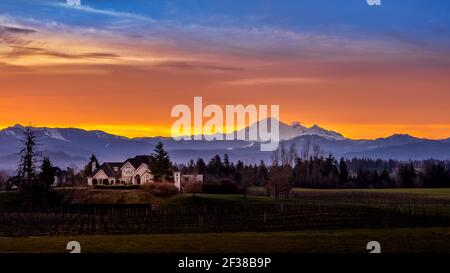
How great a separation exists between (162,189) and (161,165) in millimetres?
6328

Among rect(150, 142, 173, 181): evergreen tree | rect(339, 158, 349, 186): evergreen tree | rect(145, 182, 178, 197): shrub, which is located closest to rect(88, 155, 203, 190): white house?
rect(150, 142, 173, 181): evergreen tree

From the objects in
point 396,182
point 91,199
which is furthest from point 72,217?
point 396,182

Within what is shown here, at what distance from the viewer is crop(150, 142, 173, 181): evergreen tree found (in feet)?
299

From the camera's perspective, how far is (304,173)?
4382 inches

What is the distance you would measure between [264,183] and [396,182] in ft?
156

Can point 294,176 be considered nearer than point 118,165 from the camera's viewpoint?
Yes

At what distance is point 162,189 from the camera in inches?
3396

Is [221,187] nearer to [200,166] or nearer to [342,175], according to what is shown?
[200,166]

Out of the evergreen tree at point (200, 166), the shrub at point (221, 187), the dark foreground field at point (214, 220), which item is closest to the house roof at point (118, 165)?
the shrub at point (221, 187)

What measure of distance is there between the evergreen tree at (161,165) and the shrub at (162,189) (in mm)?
3290

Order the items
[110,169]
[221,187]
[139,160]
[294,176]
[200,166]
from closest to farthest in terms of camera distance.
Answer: [139,160], [221,187], [294,176], [110,169], [200,166]

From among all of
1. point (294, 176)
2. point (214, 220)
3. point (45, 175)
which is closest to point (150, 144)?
Result: point (214, 220)

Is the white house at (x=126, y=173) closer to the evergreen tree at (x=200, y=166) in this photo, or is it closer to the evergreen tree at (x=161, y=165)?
the evergreen tree at (x=161, y=165)
